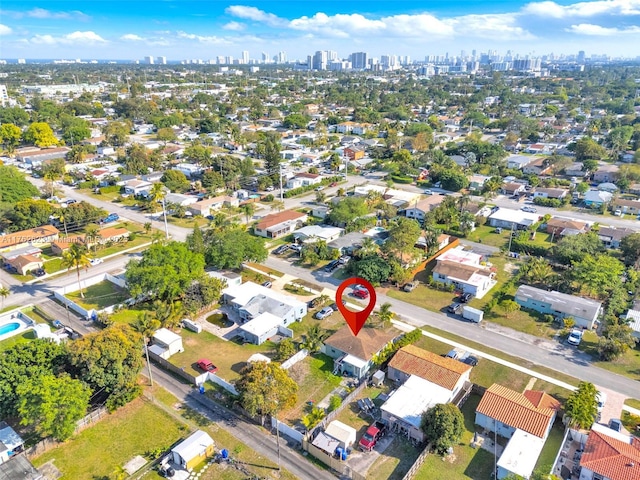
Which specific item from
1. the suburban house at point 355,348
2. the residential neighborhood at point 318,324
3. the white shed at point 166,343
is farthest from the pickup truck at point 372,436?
the white shed at point 166,343

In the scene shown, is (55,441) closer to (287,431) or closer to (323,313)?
(287,431)

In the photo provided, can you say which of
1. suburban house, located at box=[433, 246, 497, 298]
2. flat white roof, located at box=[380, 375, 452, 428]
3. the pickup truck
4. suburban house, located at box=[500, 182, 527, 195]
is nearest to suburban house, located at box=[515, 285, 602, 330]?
suburban house, located at box=[433, 246, 497, 298]

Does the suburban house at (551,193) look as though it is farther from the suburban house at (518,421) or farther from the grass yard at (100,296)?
the grass yard at (100,296)

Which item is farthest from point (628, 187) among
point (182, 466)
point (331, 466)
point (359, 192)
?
point (182, 466)

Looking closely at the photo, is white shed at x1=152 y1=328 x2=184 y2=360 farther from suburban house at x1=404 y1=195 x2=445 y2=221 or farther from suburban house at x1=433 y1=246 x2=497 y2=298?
suburban house at x1=404 y1=195 x2=445 y2=221

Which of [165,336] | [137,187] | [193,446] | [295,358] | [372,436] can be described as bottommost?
[372,436]

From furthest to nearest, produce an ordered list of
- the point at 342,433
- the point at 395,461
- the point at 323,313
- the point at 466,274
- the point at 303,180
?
the point at 303,180 < the point at 466,274 < the point at 323,313 < the point at 342,433 < the point at 395,461

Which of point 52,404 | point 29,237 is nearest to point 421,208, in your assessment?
point 52,404
